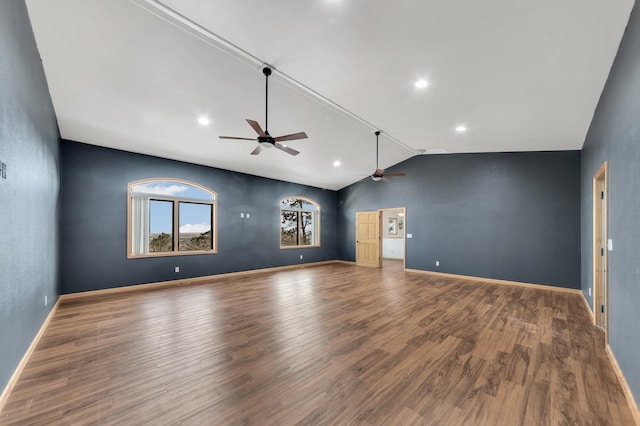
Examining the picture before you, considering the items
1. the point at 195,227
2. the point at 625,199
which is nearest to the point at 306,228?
the point at 195,227

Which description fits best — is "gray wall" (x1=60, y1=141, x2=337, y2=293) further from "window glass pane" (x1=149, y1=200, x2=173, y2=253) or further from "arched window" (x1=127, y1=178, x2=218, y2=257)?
"window glass pane" (x1=149, y1=200, x2=173, y2=253)

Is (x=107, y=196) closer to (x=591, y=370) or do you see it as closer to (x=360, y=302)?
(x=360, y=302)

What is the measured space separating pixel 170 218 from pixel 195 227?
2.13ft

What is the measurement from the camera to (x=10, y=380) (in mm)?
2242

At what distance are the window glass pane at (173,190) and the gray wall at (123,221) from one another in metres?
0.20

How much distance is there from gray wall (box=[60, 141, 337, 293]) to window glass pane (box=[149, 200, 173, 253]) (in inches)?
13.5

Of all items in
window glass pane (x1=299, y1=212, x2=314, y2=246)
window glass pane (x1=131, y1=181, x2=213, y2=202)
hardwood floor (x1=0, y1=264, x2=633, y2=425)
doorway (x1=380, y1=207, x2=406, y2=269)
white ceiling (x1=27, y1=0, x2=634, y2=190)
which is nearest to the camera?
hardwood floor (x1=0, y1=264, x2=633, y2=425)

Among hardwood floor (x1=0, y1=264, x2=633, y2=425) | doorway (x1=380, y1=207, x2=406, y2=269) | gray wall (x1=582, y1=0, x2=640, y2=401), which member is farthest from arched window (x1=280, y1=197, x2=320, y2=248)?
gray wall (x1=582, y1=0, x2=640, y2=401)

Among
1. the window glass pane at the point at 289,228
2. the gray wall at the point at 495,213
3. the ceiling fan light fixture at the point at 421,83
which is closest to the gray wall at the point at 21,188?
the ceiling fan light fixture at the point at 421,83

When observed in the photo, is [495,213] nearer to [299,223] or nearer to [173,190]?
[299,223]

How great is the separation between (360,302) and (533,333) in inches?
93.8

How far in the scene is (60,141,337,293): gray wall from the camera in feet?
16.8

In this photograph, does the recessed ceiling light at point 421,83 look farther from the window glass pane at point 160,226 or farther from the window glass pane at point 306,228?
the window glass pane at point 306,228

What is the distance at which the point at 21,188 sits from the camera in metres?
2.49
